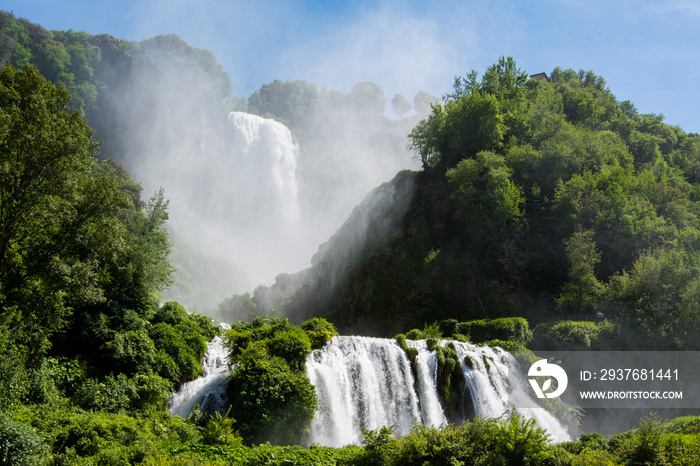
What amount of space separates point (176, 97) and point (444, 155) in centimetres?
6957

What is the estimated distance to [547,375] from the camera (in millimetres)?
22750

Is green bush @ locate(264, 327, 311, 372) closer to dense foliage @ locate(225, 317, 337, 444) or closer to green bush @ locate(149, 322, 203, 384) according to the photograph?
dense foliage @ locate(225, 317, 337, 444)

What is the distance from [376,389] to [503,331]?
10.7 meters

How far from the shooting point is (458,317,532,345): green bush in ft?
85.3

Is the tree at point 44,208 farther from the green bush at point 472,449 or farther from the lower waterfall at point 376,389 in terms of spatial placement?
the green bush at point 472,449

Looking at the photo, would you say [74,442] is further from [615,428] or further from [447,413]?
[615,428]

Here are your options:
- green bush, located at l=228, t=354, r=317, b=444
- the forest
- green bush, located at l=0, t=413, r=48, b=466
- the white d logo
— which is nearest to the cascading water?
the forest

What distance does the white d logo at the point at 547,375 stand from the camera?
2192 cm

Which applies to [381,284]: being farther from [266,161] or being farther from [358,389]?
[266,161]

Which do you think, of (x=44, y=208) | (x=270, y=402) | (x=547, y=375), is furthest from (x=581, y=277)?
(x=44, y=208)

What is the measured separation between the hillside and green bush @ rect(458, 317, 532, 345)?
17.3ft

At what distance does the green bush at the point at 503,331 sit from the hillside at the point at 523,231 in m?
5.28

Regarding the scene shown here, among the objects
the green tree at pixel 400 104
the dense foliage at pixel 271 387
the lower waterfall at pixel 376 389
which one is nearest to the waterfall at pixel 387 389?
the lower waterfall at pixel 376 389

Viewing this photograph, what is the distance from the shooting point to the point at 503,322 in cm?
2645
